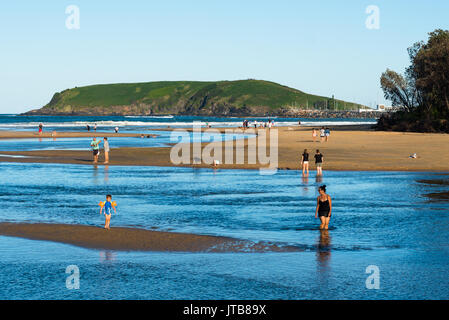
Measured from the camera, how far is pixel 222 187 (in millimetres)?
29203

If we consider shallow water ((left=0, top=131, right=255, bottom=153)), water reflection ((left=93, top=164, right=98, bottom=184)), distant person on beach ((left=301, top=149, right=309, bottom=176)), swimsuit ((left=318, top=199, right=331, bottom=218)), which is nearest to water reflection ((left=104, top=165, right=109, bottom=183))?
water reflection ((left=93, top=164, right=98, bottom=184))

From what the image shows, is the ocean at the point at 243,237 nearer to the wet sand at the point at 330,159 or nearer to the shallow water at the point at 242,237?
the shallow water at the point at 242,237

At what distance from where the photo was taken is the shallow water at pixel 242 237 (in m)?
12.2

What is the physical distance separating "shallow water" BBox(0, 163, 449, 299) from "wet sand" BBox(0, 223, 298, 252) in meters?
0.59

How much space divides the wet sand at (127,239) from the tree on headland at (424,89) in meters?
75.0

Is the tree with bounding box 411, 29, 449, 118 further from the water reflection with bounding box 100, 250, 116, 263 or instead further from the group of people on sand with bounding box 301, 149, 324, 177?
the water reflection with bounding box 100, 250, 116, 263

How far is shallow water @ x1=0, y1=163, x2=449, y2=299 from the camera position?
12221mm

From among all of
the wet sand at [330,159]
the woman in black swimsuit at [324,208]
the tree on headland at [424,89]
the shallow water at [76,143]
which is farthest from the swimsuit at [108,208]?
the tree on headland at [424,89]

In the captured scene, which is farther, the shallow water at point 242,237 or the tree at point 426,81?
the tree at point 426,81

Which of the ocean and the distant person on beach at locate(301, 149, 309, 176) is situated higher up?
the distant person on beach at locate(301, 149, 309, 176)

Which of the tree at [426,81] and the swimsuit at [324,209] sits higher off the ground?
the tree at [426,81]

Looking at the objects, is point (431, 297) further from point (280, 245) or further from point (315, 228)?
point (315, 228)

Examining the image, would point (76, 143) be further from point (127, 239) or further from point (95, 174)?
point (127, 239)

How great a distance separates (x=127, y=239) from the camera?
664 inches
